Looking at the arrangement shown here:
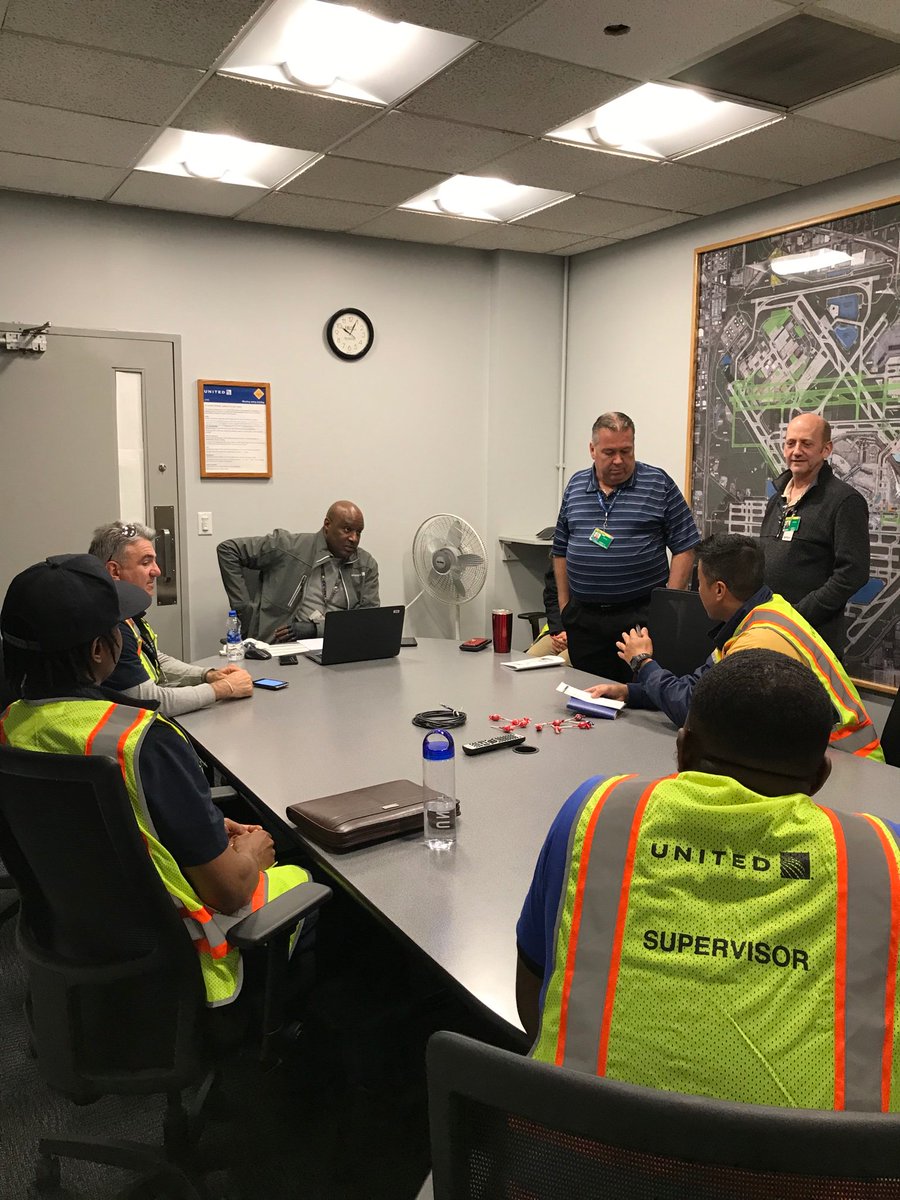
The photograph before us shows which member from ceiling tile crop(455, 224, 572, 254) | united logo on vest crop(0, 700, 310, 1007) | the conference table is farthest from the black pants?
united logo on vest crop(0, 700, 310, 1007)

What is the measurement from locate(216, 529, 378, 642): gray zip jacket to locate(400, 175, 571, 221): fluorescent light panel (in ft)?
5.78

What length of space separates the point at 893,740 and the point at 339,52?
2690 mm

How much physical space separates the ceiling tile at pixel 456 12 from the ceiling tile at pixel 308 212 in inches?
72.8

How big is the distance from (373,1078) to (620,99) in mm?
3243

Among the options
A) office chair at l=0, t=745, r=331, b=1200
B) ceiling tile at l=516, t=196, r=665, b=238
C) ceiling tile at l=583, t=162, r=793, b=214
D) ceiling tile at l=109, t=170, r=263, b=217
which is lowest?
office chair at l=0, t=745, r=331, b=1200

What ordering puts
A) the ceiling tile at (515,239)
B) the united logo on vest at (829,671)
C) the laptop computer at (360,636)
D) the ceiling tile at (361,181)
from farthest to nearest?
the ceiling tile at (515,239), the ceiling tile at (361,181), the laptop computer at (360,636), the united logo on vest at (829,671)

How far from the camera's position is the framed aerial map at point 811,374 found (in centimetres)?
381

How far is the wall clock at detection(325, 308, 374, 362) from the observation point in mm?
5105

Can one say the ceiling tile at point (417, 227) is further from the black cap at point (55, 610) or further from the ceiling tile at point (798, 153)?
the black cap at point (55, 610)

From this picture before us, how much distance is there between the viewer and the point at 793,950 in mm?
896

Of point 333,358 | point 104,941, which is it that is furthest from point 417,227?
point 104,941

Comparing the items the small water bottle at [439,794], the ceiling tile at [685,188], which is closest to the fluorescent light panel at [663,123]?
the ceiling tile at [685,188]

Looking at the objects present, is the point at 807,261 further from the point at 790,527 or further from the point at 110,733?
the point at 110,733

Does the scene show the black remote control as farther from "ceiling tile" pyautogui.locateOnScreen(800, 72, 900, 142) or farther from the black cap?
"ceiling tile" pyautogui.locateOnScreen(800, 72, 900, 142)
